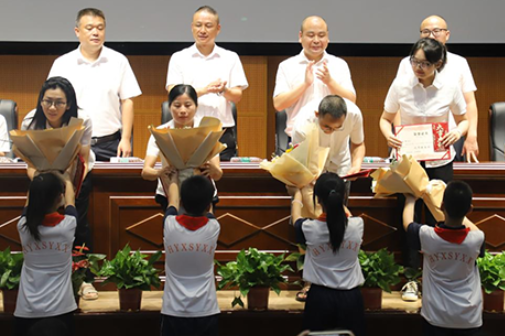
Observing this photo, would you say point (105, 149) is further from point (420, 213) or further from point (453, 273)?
point (453, 273)

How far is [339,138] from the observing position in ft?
11.2

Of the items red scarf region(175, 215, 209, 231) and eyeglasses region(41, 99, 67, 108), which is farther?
eyeglasses region(41, 99, 67, 108)

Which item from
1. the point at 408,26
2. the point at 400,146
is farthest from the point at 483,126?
the point at 400,146

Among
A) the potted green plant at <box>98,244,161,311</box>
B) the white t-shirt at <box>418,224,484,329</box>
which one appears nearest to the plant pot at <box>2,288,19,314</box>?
the potted green plant at <box>98,244,161,311</box>

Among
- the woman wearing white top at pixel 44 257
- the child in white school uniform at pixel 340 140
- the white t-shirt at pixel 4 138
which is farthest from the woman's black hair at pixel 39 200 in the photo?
the white t-shirt at pixel 4 138

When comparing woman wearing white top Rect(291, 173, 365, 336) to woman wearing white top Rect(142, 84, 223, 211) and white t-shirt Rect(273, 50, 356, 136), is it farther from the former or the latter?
white t-shirt Rect(273, 50, 356, 136)

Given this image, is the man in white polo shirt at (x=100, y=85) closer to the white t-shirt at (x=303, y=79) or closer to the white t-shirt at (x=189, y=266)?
the white t-shirt at (x=303, y=79)

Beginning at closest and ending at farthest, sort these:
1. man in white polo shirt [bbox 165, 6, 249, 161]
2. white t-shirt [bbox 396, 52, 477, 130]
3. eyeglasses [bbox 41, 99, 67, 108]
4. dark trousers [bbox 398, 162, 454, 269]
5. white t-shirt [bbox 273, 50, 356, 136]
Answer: eyeglasses [bbox 41, 99, 67, 108] < dark trousers [bbox 398, 162, 454, 269] < white t-shirt [bbox 396, 52, 477, 130] < white t-shirt [bbox 273, 50, 356, 136] < man in white polo shirt [bbox 165, 6, 249, 161]

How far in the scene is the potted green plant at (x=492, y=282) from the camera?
337 centimetres

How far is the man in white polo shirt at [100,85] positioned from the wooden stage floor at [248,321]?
107 centimetres

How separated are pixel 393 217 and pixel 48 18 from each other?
11.7 ft

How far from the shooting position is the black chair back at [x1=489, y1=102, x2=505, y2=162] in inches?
190

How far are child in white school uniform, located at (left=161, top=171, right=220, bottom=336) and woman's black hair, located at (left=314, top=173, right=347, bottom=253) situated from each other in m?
0.48

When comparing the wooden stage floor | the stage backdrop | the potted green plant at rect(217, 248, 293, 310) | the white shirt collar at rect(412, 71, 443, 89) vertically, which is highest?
the stage backdrop
